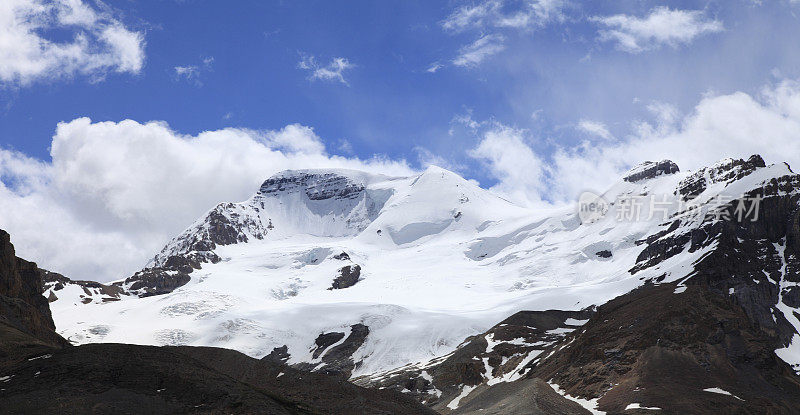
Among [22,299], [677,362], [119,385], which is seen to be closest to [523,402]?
[677,362]

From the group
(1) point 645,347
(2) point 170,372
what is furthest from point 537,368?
(2) point 170,372

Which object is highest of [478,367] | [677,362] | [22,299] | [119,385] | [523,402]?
[22,299]

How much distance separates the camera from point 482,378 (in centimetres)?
16738

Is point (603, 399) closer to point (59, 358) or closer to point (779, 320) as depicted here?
point (59, 358)

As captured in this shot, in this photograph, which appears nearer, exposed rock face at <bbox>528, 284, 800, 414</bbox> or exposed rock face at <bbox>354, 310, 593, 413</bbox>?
exposed rock face at <bbox>528, 284, 800, 414</bbox>

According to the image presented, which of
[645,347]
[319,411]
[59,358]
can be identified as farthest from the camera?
[645,347]

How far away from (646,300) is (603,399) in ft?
156

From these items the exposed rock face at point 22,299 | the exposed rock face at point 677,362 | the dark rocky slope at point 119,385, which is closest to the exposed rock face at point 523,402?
the exposed rock face at point 677,362

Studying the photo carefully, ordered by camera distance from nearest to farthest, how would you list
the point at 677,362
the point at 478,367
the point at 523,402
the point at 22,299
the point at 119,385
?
the point at 119,385
the point at 523,402
the point at 677,362
the point at 22,299
the point at 478,367

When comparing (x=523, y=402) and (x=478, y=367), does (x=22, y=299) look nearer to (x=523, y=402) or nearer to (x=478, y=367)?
(x=523, y=402)

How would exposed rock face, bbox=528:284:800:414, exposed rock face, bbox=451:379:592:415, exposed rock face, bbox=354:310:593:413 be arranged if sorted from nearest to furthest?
exposed rock face, bbox=451:379:592:415
exposed rock face, bbox=528:284:800:414
exposed rock face, bbox=354:310:593:413

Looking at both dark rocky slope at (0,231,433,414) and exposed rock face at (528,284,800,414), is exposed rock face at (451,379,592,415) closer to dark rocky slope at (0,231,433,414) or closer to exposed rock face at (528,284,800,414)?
exposed rock face at (528,284,800,414)

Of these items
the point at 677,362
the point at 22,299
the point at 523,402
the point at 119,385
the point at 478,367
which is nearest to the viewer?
the point at 119,385

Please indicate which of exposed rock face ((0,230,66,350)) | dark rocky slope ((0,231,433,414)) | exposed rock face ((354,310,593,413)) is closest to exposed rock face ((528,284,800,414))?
exposed rock face ((354,310,593,413))
